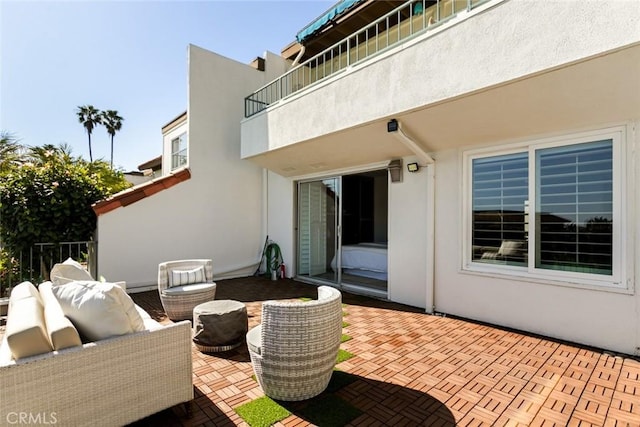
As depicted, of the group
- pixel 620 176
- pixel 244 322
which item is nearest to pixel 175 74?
pixel 244 322

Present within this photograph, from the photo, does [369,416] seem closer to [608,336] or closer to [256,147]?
[608,336]

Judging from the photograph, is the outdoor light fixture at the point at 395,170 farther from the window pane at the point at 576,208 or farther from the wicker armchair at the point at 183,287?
the wicker armchair at the point at 183,287

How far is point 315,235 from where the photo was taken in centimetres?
907

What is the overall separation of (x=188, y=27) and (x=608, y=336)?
10.9 metres

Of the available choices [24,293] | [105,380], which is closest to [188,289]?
[24,293]

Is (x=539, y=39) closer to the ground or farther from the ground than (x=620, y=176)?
farther from the ground

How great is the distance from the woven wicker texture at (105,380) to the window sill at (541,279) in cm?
477

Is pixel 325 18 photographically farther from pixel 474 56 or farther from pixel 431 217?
pixel 431 217

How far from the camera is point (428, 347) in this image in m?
4.29

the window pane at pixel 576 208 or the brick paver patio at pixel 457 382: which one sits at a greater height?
the window pane at pixel 576 208

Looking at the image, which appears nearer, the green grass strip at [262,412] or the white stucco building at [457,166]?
the green grass strip at [262,412]

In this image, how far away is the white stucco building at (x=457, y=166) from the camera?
3736mm

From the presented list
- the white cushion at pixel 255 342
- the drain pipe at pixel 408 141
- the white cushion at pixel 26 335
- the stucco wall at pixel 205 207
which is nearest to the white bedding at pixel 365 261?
the stucco wall at pixel 205 207

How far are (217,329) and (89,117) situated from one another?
34390 mm
